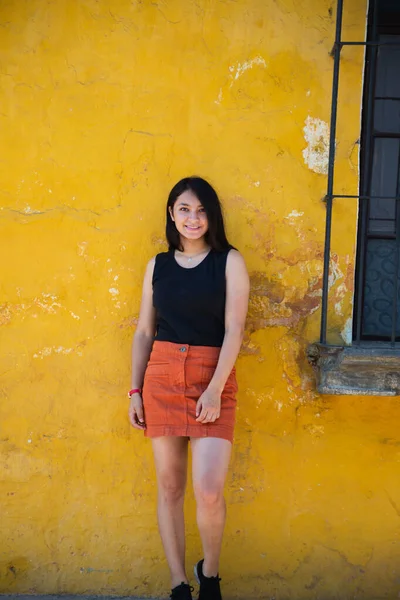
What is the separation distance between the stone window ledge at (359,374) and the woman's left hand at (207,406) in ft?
1.97

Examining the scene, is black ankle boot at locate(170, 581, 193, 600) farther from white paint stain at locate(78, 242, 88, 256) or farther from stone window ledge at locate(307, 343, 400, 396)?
white paint stain at locate(78, 242, 88, 256)

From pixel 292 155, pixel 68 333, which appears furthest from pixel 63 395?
pixel 292 155

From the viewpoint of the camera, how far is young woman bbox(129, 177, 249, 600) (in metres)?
2.87

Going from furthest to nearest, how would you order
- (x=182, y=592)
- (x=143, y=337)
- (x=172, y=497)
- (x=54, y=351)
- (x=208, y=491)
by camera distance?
(x=54, y=351) < (x=143, y=337) < (x=172, y=497) < (x=182, y=592) < (x=208, y=491)

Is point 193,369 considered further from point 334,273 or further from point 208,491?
point 334,273

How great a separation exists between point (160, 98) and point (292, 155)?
0.68 m

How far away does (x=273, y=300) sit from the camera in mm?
3365

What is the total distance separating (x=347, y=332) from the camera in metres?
3.34

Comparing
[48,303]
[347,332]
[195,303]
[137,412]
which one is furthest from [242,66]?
[137,412]

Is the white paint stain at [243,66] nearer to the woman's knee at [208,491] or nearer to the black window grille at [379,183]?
the black window grille at [379,183]

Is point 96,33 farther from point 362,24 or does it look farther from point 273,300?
point 273,300

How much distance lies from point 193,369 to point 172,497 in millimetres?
581

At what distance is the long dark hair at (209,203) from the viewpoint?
3037mm

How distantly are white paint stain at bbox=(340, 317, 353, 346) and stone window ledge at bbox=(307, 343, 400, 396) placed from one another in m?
0.13
